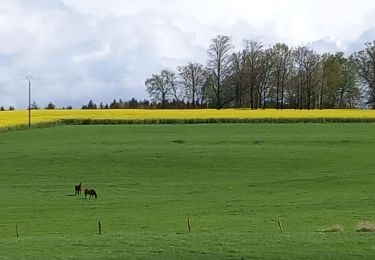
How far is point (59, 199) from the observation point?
35.3 metres

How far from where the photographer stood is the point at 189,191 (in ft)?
127

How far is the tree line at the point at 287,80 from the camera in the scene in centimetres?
11269

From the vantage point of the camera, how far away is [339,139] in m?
61.4

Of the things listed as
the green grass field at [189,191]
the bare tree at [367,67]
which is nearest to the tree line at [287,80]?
the bare tree at [367,67]

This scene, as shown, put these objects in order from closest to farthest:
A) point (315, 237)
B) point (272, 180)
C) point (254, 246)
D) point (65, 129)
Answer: point (254, 246) → point (315, 237) → point (272, 180) → point (65, 129)

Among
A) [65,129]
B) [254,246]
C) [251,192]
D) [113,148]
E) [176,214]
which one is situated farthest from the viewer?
[65,129]

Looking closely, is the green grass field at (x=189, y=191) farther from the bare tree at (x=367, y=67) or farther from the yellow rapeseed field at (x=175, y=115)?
the bare tree at (x=367, y=67)

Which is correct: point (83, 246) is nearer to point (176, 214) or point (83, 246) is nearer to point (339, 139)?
point (176, 214)

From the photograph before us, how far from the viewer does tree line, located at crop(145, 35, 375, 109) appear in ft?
370

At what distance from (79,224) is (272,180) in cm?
1813

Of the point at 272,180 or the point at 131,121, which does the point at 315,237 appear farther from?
the point at 131,121

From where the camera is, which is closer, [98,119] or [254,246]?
[254,246]

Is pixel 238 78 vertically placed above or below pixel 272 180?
above

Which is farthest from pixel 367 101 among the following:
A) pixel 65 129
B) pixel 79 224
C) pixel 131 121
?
pixel 79 224
